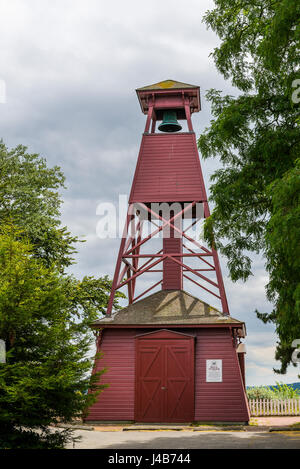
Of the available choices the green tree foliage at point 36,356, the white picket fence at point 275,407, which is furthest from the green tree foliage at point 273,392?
the green tree foliage at point 36,356

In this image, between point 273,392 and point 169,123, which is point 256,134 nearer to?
point 169,123

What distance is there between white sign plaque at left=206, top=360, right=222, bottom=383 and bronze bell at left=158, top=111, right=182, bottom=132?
10.1m

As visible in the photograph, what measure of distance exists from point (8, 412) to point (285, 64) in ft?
32.9

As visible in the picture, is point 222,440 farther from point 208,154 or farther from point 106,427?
point 208,154

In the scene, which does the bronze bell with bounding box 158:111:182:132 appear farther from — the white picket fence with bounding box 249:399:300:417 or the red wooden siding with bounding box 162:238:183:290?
the white picket fence with bounding box 249:399:300:417

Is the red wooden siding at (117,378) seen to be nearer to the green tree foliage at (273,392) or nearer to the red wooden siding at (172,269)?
the red wooden siding at (172,269)

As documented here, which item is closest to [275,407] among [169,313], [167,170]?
[169,313]

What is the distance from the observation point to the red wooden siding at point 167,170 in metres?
22.1

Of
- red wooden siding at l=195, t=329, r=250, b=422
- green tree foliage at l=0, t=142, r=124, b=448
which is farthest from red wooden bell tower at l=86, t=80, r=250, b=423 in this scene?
green tree foliage at l=0, t=142, r=124, b=448

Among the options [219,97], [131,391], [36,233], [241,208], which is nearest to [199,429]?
[131,391]

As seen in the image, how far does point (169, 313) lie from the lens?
67.5ft

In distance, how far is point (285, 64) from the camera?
43.9 feet

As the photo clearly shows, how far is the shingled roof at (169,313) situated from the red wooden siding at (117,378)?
0.52 metres

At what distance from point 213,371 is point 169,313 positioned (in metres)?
2.67
